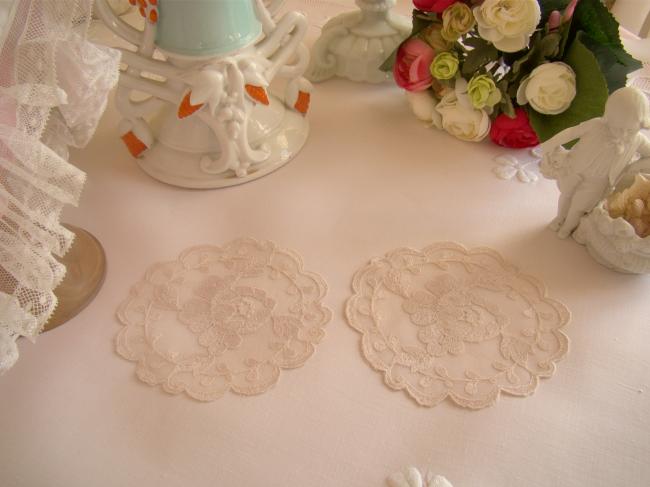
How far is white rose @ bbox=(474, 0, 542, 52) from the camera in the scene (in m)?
0.59

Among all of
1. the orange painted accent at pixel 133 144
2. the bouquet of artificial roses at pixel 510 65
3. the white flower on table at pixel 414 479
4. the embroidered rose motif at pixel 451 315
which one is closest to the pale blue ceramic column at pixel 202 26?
the orange painted accent at pixel 133 144

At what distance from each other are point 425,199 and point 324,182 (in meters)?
0.13

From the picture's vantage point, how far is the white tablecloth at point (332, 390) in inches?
17.7

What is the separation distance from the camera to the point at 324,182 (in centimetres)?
68

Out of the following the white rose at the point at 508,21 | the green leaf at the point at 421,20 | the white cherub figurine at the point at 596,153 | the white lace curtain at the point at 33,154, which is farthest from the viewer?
the green leaf at the point at 421,20

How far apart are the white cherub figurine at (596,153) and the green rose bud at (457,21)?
7.4 inches

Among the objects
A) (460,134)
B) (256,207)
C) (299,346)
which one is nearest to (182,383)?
(299,346)

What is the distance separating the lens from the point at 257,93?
621mm

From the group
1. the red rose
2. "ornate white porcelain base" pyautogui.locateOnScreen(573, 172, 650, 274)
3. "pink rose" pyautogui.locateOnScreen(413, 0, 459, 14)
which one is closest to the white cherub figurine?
"ornate white porcelain base" pyautogui.locateOnScreen(573, 172, 650, 274)

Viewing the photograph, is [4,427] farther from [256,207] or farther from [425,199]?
[425,199]

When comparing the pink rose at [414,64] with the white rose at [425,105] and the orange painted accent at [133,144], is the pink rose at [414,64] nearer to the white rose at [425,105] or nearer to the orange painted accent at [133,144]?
the white rose at [425,105]

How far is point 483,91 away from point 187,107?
1.15ft

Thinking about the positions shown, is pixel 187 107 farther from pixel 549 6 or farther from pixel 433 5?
pixel 549 6

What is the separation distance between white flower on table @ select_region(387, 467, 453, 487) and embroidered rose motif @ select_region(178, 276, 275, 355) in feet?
0.62
